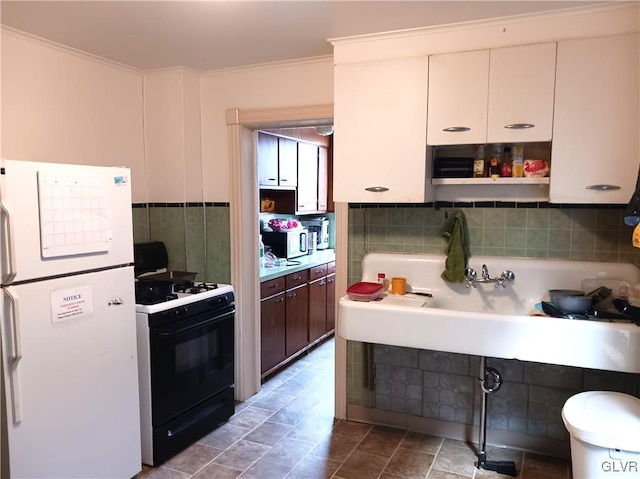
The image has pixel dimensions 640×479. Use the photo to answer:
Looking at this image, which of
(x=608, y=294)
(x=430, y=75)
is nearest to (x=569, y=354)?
(x=608, y=294)

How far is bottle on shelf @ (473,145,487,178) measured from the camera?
8.73 ft

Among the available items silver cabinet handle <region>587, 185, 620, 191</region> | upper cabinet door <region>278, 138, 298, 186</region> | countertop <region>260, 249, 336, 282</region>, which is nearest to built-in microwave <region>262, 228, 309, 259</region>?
countertop <region>260, 249, 336, 282</region>

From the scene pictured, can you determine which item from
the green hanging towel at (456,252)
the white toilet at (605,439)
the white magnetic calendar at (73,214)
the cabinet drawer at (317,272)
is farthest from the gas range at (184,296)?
the white toilet at (605,439)

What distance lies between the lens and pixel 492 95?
2.44 m

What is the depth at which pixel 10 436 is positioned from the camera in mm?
1979

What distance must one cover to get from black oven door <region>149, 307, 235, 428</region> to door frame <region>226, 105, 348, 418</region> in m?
0.34

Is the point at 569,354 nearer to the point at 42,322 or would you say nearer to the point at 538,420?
the point at 538,420

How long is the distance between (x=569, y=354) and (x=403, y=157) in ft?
4.05

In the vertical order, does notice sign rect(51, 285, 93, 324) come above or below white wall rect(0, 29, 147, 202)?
below

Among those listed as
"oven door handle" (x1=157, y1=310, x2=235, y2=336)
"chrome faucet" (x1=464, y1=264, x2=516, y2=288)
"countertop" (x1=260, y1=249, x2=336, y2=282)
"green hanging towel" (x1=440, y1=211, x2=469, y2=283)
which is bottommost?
"oven door handle" (x1=157, y1=310, x2=235, y2=336)

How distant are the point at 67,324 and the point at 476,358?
215 cm

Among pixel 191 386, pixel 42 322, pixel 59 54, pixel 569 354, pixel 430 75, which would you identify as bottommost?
pixel 191 386

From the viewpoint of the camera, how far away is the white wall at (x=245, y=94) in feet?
10.4

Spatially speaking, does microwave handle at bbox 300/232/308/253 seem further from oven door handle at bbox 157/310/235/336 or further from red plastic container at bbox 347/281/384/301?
red plastic container at bbox 347/281/384/301
